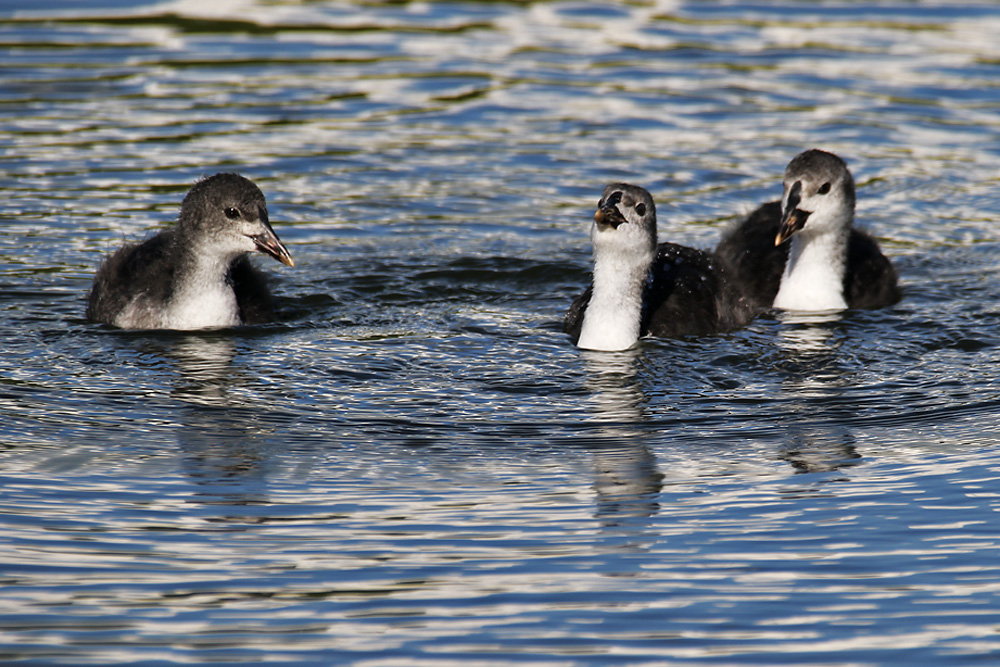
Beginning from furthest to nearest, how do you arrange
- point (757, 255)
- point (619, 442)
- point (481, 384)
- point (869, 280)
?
point (757, 255)
point (869, 280)
point (481, 384)
point (619, 442)

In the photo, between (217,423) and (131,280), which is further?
(131,280)

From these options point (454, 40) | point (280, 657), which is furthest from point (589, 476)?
point (454, 40)

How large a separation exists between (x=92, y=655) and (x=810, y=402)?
456 centimetres

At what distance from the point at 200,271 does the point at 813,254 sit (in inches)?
174

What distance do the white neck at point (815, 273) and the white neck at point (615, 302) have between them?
1.64 meters

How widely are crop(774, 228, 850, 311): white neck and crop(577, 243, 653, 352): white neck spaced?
5.37ft

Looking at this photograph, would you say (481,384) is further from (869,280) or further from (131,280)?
(869,280)

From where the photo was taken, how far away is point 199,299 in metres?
10.1

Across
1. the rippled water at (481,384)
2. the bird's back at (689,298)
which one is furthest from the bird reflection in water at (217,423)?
the bird's back at (689,298)

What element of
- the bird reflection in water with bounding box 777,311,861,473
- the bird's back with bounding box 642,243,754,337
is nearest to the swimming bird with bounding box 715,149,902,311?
the bird reflection in water with bounding box 777,311,861,473

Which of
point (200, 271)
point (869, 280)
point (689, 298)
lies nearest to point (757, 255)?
point (869, 280)

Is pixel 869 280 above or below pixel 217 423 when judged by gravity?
above

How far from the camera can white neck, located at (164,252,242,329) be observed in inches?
397

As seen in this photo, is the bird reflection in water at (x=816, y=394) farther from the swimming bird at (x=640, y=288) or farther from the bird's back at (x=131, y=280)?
the bird's back at (x=131, y=280)
